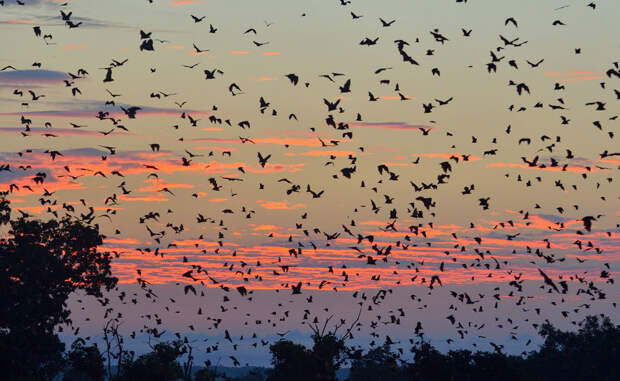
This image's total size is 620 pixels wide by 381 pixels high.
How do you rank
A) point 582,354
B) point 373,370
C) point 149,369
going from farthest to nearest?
point 373,370
point 582,354
point 149,369

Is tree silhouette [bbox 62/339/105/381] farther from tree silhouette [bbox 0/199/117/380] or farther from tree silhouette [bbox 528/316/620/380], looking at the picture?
tree silhouette [bbox 528/316/620/380]

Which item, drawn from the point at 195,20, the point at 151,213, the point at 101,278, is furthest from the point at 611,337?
the point at 195,20

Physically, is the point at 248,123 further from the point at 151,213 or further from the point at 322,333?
the point at 322,333

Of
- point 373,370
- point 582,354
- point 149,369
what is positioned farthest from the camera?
point 373,370

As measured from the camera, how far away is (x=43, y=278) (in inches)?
3570

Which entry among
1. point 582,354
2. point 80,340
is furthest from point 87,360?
point 582,354

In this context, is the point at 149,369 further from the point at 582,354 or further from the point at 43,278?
the point at 582,354

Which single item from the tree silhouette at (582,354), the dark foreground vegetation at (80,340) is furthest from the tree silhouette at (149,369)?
the tree silhouette at (582,354)

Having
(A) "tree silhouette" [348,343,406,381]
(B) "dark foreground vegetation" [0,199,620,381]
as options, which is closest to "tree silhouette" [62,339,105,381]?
(B) "dark foreground vegetation" [0,199,620,381]

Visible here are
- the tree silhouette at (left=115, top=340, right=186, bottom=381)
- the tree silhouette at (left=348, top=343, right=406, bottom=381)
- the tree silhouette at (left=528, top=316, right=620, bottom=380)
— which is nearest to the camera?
the tree silhouette at (left=115, top=340, right=186, bottom=381)

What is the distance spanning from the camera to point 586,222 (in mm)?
35750

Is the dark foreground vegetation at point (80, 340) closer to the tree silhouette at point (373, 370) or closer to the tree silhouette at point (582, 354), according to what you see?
the tree silhouette at point (582, 354)

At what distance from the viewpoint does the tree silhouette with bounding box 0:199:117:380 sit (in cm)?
8700

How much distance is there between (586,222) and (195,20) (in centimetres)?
2107
